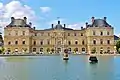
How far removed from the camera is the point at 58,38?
89.6m

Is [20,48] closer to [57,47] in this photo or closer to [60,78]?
[57,47]

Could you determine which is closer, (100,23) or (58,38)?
(100,23)

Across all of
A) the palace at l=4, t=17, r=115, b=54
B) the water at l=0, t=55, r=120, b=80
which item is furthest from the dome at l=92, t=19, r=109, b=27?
the water at l=0, t=55, r=120, b=80

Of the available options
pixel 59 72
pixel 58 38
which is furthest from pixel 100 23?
pixel 59 72

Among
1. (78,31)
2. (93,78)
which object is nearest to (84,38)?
(78,31)

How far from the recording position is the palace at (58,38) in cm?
8688

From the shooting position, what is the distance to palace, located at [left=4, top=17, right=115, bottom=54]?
285 feet

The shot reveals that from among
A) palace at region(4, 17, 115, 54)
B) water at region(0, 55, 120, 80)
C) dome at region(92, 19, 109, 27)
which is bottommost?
water at region(0, 55, 120, 80)

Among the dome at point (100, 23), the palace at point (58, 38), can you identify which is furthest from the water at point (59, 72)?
the dome at point (100, 23)

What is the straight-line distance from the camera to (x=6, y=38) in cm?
8725

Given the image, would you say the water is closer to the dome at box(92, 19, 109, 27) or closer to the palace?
the palace

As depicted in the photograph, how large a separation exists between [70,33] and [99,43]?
9031mm

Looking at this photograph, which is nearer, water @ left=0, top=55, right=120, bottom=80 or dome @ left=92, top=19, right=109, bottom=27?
water @ left=0, top=55, right=120, bottom=80

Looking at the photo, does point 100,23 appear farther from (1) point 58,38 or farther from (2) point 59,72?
(2) point 59,72
